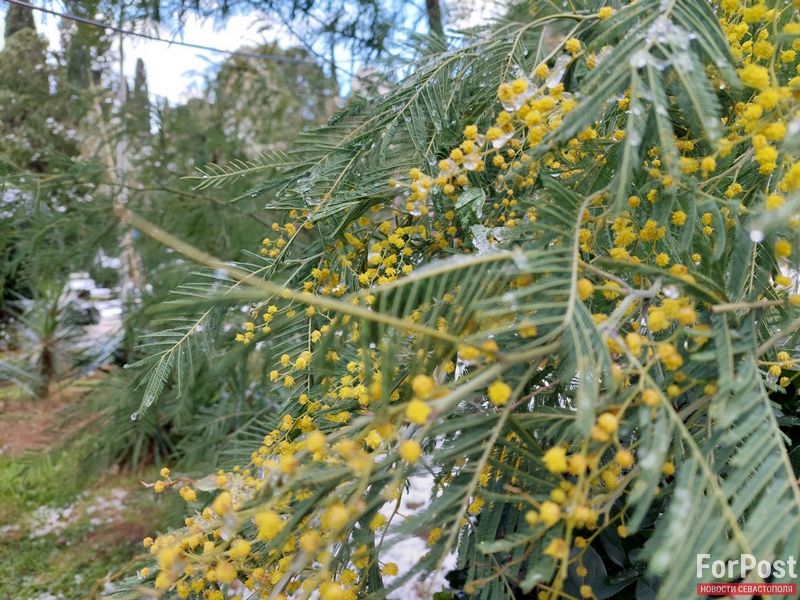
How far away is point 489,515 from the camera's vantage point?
1.94 feet

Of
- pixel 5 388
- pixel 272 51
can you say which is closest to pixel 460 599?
pixel 272 51

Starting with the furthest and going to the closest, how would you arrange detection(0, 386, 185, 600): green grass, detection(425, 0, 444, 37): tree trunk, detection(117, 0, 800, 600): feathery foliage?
detection(0, 386, 185, 600): green grass, detection(425, 0, 444, 37): tree trunk, detection(117, 0, 800, 600): feathery foliage

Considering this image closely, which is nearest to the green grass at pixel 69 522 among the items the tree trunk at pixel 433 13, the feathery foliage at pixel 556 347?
the feathery foliage at pixel 556 347

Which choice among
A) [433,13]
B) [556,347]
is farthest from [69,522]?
[556,347]

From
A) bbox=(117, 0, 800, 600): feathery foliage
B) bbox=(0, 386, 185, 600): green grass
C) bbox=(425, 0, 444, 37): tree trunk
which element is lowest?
bbox=(0, 386, 185, 600): green grass

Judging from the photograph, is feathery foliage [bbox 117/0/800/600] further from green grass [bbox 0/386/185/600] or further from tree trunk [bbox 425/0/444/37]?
green grass [bbox 0/386/185/600]

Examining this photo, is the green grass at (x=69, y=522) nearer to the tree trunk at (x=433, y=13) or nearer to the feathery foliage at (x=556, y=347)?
the feathery foliage at (x=556, y=347)

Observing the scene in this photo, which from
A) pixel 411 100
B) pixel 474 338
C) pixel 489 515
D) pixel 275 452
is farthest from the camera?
pixel 411 100

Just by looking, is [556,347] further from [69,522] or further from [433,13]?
[69,522]

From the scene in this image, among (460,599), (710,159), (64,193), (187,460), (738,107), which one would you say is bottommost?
(460,599)

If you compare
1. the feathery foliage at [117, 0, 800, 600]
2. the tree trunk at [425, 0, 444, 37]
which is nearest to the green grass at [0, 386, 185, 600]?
the feathery foliage at [117, 0, 800, 600]

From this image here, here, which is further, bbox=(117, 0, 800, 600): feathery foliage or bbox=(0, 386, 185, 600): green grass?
bbox=(0, 386, 185, 600): green grass

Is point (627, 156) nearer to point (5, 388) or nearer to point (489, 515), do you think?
point (489, 515)

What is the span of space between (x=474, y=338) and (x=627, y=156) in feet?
0.66
